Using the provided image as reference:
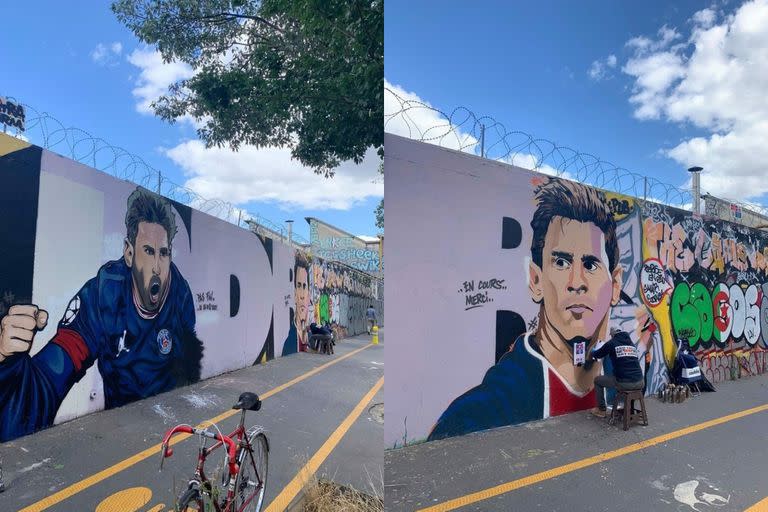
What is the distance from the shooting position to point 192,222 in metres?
2.34

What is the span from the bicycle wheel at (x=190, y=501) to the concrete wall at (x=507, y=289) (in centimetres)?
127

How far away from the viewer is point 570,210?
5418mm

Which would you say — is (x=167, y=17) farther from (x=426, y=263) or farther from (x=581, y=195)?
(x=581, y=195)

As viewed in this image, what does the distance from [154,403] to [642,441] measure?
4526 millimetres

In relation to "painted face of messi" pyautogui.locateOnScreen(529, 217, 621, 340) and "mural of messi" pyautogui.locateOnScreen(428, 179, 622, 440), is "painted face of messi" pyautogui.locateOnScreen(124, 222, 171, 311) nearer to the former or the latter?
"mural of messi" pyautogui.locateOnScreen(428, 179, 622, 440)

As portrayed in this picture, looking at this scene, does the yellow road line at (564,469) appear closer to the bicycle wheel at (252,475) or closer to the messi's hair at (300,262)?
the bicycle wheel at (252,475)

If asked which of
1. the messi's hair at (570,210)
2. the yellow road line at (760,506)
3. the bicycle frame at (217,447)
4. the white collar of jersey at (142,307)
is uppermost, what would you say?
the messi's hair at (570,210)

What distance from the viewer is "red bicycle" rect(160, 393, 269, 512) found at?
2.17m

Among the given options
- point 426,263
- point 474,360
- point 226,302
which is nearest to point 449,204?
point 426,263

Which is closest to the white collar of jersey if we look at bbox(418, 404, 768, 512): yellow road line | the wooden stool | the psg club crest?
the psg club crest

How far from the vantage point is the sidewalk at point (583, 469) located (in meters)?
3.46

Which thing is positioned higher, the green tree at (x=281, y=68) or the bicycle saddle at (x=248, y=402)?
the green tree at (x=281, y=68)

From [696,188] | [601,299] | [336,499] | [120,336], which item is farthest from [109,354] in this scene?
[696,188]

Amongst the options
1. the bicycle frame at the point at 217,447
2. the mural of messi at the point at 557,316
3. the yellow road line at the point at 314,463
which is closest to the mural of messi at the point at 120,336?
the bicycle frame at the point at 217,447
